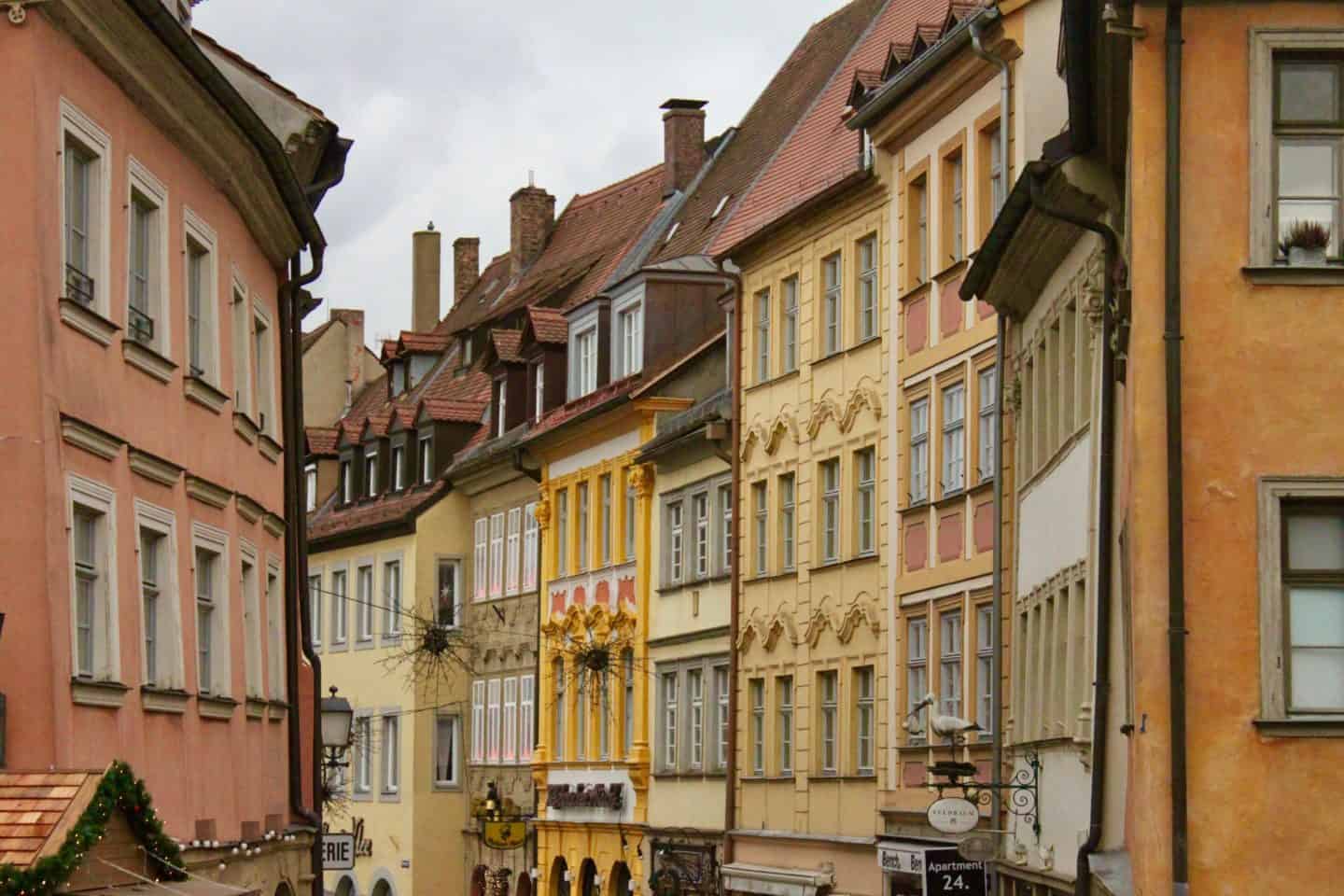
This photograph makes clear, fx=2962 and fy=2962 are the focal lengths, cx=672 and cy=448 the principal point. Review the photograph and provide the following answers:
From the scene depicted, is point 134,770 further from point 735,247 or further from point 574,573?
point 574,573

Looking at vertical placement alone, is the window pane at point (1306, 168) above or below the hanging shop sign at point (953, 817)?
above

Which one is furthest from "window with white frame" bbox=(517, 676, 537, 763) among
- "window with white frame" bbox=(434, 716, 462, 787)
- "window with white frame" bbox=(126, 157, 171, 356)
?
"window with white frame" bbox=(126, 157, 171, 356)

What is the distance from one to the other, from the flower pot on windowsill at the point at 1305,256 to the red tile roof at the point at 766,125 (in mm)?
27366

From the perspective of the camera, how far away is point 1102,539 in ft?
75.6

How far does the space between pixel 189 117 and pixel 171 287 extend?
4.63ft

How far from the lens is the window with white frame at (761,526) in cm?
4262

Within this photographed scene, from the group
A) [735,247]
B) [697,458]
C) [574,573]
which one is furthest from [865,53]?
[574,573]

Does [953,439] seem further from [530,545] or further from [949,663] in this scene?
[530,545]

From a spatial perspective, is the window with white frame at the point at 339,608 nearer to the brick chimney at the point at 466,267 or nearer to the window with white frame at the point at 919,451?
the brick chimney at the point at 466,267

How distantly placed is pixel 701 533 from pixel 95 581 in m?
25.7

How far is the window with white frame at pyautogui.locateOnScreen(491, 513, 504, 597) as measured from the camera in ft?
194

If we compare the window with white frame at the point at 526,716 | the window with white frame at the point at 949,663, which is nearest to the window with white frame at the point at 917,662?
the window with white frame at the point at 949,663

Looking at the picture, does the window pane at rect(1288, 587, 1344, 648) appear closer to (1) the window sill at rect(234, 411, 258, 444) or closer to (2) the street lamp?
(1) the window sill at rect(234, 411, 258, 444)

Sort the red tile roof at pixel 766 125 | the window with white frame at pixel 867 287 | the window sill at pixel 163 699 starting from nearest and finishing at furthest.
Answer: the window sill at pixel 163 699 < the window with white frame at pixel 867 287 < the red tile roof at pixel 766 125
